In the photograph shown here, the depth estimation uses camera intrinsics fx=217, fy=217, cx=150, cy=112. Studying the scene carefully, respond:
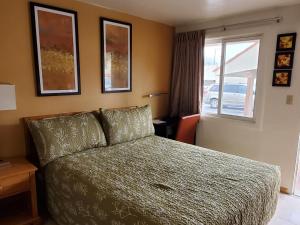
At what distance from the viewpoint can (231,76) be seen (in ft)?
10.8

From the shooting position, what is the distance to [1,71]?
2.13 meters

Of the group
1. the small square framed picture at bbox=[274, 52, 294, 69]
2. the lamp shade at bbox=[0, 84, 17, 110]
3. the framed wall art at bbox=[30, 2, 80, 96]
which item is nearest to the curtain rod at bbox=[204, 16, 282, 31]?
the small square framed picture at bbox=[274, 52, 294, 69]

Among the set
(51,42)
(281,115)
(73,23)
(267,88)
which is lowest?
(281,115)

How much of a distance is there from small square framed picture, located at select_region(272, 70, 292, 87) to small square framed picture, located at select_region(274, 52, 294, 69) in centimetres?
6

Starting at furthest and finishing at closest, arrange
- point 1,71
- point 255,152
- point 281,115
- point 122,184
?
1. point 255,152
2. point 281,115
3. point 1,71
4. point 122,184

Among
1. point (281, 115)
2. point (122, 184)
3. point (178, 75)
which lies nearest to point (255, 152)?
point (281, 115)

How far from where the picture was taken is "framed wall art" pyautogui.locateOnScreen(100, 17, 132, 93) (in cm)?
290

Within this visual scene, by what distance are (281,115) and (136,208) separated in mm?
2360

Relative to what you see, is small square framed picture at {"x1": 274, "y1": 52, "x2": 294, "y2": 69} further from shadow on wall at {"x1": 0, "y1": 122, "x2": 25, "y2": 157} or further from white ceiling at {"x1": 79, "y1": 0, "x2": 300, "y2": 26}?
shadow on wall at {"x1": 0, "y1": 122, "x2": 25, "y2": 157}

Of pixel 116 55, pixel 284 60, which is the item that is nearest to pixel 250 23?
pixel 284 60

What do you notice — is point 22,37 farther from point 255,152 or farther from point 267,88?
point 255,152

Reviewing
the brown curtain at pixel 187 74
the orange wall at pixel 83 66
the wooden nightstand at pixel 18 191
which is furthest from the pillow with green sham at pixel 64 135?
the brown curtain at pixel 187 74

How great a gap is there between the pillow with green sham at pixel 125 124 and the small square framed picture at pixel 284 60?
1.80 meters

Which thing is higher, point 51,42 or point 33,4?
point 33,4
